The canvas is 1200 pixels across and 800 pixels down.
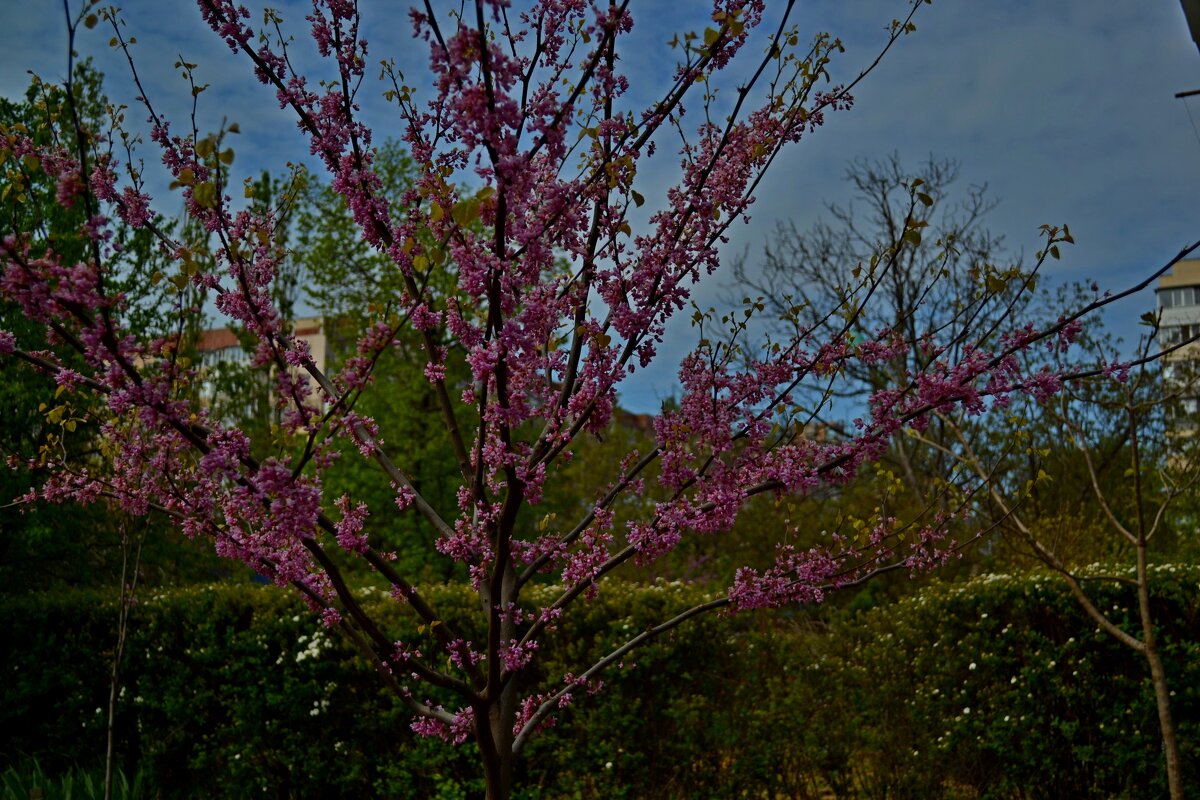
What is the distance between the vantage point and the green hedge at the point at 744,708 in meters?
6.08

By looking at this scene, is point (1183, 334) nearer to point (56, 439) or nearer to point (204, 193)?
point (204, 193)

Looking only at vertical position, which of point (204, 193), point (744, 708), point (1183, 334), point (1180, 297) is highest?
point (1180, 297)

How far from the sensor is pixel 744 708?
248 inches

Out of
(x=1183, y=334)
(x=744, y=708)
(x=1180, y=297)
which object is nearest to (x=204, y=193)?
(x=1183, y=334)

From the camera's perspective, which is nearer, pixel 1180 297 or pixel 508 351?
pixel 508 351

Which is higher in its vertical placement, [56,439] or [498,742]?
[56,439]

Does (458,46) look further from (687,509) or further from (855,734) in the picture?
(855,734)

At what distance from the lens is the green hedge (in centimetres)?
608

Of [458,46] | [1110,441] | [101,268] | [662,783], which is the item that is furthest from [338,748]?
[1110,441]

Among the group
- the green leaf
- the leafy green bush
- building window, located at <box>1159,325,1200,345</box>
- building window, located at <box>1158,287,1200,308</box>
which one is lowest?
the leafy green bush

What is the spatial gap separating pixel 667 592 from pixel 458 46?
4.92 meters

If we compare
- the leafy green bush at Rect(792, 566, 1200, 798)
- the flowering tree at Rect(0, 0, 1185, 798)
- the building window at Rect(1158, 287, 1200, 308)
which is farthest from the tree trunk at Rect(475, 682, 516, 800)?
the building window at Rect(1158, 287, 1200, 308)

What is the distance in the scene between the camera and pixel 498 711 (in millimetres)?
3055

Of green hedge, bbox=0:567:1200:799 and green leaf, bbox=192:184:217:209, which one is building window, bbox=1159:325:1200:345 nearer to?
green hedge, bbox=0:567:1200:799
